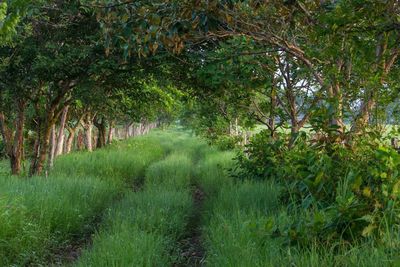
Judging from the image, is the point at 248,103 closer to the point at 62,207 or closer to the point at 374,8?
the point at 62,207

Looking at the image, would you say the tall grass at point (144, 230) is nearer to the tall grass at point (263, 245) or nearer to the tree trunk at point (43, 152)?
the tall grass at point (263, 245)

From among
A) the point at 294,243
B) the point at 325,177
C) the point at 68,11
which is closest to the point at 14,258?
the point at 294,243

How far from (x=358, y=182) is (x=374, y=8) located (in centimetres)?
151

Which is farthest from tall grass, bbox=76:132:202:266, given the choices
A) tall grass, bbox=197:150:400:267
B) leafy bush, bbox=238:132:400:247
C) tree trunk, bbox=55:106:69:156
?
tree trunk, bbox=55:106:69:156

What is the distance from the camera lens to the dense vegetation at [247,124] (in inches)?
157

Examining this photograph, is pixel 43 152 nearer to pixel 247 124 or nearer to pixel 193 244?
pixel 247 124

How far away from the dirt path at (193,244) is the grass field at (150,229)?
0.02m

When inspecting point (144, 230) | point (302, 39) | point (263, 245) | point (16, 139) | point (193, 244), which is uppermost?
point (302, 39)

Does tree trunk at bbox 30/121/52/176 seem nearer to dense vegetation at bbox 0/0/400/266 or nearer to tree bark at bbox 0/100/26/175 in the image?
dense vegetation at bbox 0/0/400/266

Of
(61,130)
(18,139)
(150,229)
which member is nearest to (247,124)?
(150,229)

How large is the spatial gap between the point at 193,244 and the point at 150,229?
0.81 metres

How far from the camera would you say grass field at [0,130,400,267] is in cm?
405

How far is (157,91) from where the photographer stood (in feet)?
39.1

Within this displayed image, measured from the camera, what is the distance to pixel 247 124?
941 cm
